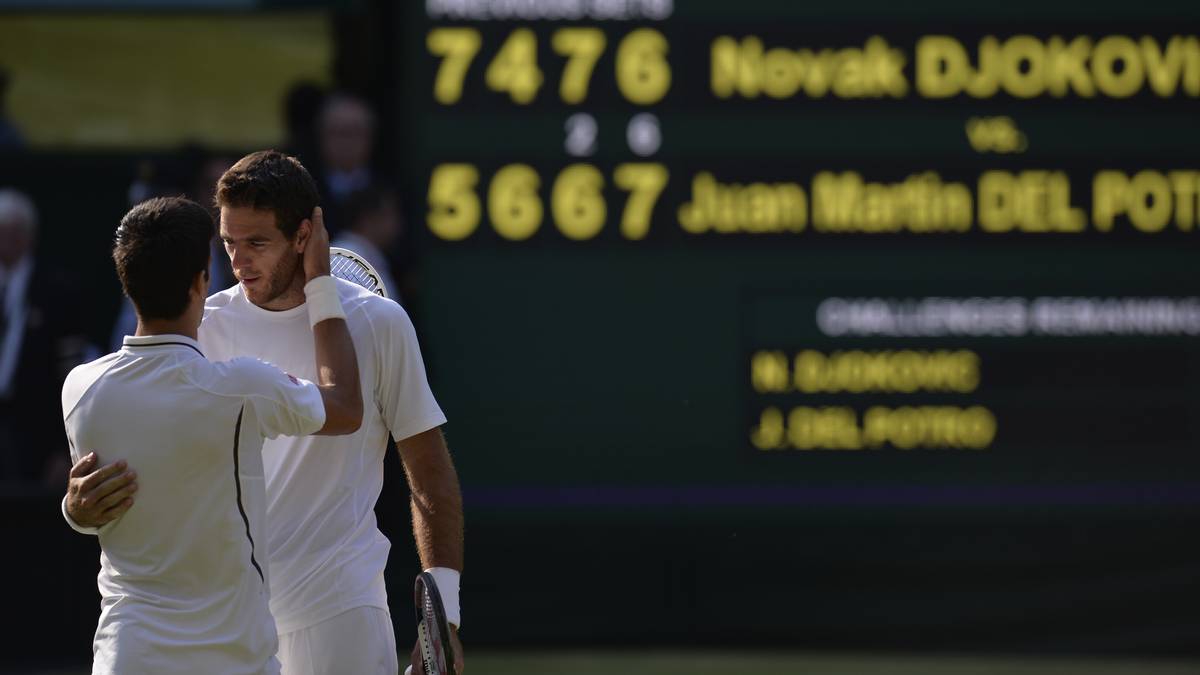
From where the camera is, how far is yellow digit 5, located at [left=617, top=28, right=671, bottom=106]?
24.2 feet

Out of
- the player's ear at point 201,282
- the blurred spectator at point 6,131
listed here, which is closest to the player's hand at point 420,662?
the player's ear at point 201,282

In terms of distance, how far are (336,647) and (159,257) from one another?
2.43 ft

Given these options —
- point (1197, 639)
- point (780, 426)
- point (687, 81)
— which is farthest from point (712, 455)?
point (1197, 639)

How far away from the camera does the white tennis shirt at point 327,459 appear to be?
11.3ft

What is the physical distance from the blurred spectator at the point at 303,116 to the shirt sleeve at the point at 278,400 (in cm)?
460

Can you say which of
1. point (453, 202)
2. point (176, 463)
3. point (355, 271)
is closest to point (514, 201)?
point (453, 202)

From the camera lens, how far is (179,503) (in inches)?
123

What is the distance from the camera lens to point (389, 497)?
749 centimetres

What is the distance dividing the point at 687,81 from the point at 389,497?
183 cm

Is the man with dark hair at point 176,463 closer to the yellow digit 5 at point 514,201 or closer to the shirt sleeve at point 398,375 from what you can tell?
the shirt sleeve at point 398,375

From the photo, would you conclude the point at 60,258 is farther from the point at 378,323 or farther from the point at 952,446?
the point at 378,323

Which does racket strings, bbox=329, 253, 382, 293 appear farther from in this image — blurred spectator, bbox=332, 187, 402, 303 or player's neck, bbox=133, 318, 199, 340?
blurred spectator, bbox=332, 187, 402, 303

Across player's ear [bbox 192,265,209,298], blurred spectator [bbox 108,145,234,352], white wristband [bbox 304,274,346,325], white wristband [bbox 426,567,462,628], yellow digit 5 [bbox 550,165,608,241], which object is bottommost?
white wristband [bbox 426,567,462,628]

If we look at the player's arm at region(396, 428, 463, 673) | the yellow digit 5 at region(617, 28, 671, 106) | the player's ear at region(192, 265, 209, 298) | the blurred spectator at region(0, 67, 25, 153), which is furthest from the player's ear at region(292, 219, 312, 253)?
the blurred spectator at region(0, 67, 25, 153)
